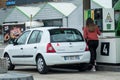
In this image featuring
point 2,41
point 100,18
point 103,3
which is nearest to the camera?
point 100,18

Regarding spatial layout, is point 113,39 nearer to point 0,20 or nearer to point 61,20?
point 61,20

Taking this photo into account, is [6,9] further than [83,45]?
Yes

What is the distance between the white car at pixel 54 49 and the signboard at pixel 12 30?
28.4 m

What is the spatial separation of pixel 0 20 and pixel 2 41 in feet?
32.6

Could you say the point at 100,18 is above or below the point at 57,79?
above

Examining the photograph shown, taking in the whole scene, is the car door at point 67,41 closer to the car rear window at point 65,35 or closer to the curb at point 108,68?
the car rear window at point 65,35

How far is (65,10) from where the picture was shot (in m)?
43.6

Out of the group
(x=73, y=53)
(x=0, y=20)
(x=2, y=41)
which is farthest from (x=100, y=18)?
(x=0, y=20)

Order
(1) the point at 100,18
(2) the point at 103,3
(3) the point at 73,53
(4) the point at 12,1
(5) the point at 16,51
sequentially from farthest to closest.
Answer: (4) the point at 12,1, (2) the point at 103,3, (1) the point at 100,18, (5) the point at 16,51, (3) the point at 73,53

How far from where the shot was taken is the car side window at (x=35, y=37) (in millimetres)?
14516

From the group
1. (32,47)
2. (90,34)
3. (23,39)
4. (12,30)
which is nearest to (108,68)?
(90,34)

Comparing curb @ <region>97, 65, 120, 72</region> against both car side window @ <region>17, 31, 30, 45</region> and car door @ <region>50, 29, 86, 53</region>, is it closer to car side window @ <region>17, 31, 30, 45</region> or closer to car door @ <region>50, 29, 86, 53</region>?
car door @ <region>50, 29, 86, 53</region>

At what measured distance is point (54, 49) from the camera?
542 inches

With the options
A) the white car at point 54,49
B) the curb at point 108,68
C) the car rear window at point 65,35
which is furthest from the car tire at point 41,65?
the curb at point 108,68
